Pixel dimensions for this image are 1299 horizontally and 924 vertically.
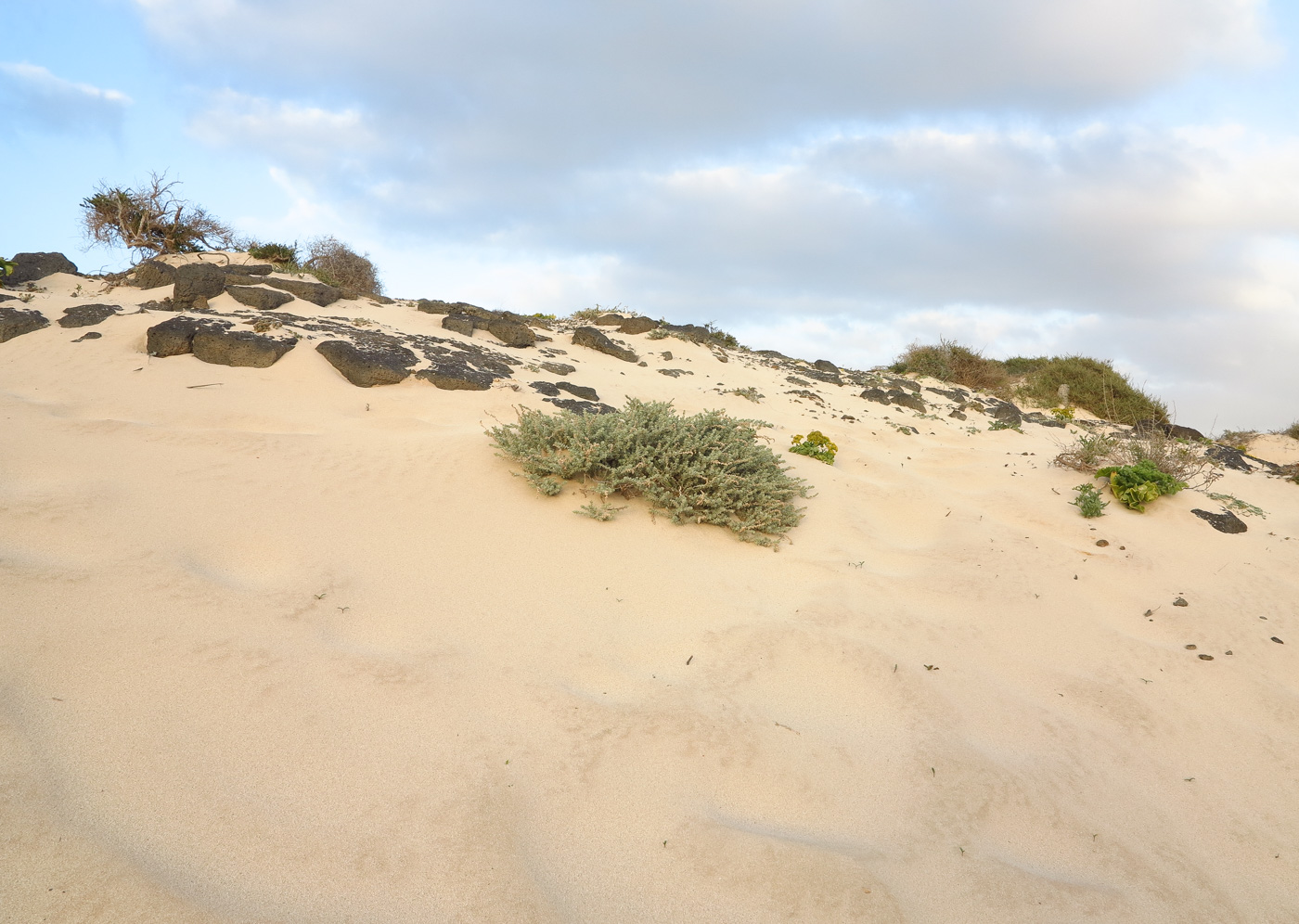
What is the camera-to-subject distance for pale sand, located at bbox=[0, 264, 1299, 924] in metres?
1.89

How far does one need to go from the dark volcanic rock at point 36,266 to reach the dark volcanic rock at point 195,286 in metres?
3.55

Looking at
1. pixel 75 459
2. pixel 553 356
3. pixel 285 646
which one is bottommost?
pixel 285 646

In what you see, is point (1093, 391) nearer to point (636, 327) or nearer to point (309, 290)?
point (636, 327)

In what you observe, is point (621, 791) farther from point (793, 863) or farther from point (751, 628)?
point (751, 628)

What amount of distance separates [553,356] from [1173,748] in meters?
9.77

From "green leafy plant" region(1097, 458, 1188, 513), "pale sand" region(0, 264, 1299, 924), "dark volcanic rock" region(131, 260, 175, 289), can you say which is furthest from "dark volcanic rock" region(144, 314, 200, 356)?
"green leafy plant" region(1097, 458, 1188, 513)

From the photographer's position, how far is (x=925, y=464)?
7773mm

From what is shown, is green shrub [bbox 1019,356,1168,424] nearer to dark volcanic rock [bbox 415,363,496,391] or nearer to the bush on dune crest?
the bush on dune crest

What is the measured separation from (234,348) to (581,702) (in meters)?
7.07

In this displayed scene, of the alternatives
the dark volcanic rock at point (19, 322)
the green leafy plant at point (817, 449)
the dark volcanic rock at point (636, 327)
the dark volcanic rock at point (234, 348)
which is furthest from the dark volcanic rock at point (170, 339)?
the dark volcanic rock at point (636, 327)

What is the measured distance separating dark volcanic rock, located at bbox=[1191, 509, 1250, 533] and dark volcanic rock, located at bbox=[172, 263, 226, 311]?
13.2 m

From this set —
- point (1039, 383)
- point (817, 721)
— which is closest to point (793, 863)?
point (817, 721)

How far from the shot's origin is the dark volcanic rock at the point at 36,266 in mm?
11312

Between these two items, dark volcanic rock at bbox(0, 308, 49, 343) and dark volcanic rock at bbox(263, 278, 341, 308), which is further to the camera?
dark volcanic rock at bbox(263, 278, 341, 308)
